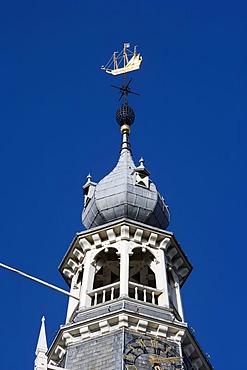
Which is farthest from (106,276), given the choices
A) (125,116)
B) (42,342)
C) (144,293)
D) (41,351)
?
(125,116)

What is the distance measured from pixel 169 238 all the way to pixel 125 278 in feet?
8.88

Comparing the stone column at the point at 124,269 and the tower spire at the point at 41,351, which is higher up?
the stone column at the point at 124,269

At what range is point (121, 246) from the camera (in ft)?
99.9

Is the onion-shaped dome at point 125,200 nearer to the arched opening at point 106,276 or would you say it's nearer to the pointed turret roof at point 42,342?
the arched opening at point 106,276

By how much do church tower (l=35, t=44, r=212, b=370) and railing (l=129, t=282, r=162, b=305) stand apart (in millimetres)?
19

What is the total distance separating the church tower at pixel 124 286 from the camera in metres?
27.1

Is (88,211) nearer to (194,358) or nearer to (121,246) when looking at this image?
(121,246)

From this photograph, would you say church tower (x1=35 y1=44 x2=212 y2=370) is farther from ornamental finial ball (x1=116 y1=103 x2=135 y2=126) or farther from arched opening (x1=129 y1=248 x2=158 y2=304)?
ornamental finial ball (x1=116 y1=103 x2=135 y2=126)

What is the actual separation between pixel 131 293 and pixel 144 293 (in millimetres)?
858

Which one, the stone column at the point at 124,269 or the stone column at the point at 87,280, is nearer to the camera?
the stone column at the point at 124,269

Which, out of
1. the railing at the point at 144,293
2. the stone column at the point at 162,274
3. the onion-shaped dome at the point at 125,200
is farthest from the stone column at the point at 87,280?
the stone column at the point at 162,274

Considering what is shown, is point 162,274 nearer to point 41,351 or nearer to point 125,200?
point 125,200

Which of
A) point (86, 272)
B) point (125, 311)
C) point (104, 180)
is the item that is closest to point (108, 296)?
point (86, 272)

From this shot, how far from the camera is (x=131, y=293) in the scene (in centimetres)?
3011
